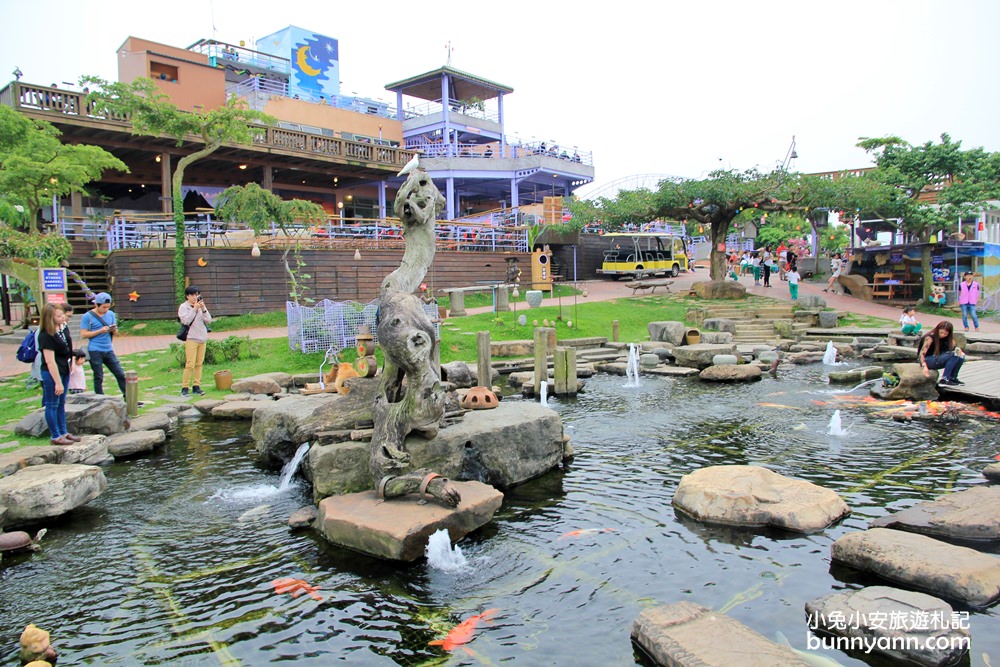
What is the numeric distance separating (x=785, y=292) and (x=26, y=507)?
93.7ft

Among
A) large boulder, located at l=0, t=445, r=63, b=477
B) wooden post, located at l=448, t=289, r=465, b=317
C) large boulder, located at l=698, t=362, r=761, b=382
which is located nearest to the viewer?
large boulder, located at l=0, t=445, r=63, b=477

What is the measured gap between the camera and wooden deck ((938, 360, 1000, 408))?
10742 mm

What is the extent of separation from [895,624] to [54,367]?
377 inches

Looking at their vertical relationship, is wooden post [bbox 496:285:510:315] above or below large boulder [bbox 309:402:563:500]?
above

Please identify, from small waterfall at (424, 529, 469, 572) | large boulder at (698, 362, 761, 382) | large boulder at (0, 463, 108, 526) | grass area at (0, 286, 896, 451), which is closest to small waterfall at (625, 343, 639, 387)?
large boulder at (698, 362, 761, 382)

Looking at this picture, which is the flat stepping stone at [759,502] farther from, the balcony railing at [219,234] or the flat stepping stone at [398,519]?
the balcony railing at [219,234]

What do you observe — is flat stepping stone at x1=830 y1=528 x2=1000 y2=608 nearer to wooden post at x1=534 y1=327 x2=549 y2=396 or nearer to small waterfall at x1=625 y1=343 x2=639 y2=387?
wooden post at x1=534 y1=327 x2=549 y2=396

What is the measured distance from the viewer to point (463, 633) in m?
4.55

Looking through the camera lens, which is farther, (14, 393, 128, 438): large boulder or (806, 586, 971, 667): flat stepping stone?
(14, 393, 128, 438): large boulder

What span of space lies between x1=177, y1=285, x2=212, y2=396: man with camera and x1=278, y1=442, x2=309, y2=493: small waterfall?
5261mm

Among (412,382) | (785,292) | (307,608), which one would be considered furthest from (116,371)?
(785,292)

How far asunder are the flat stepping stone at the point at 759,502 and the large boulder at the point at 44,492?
255 inches

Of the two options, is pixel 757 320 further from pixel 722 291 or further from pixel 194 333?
pixel 194 333

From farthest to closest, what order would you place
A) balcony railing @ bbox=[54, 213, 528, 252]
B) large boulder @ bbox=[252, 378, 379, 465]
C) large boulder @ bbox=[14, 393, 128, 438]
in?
balcony railing @ bbox=[54, 213, 528, 252] < large boulder @ bbox=[14, 393, 128, 438] < large boulder @ bbox=[252, 378, 379, 465]
